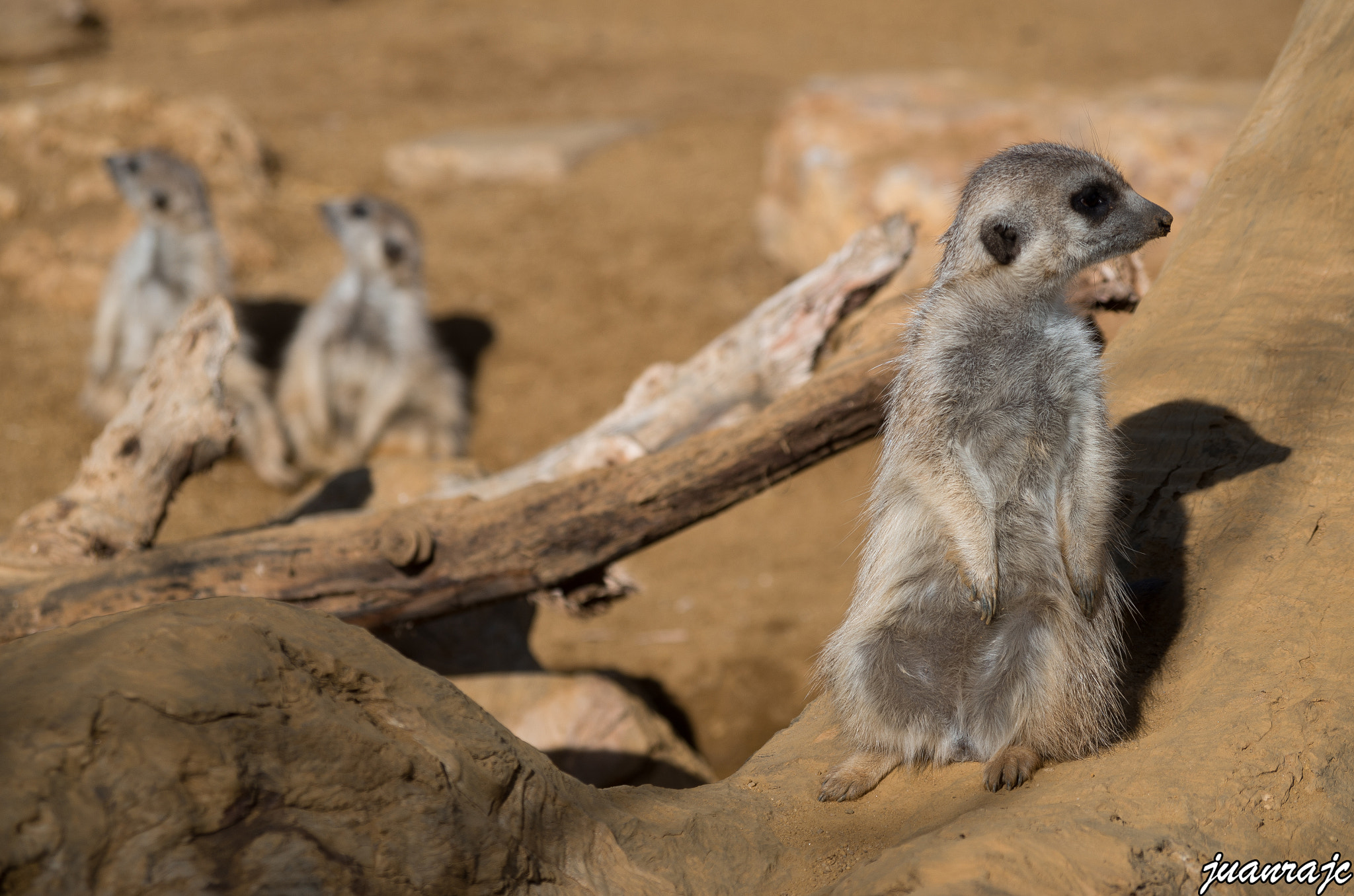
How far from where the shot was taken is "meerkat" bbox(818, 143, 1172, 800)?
1908mm

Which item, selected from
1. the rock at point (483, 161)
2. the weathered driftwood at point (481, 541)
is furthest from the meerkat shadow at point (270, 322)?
the weathered driftwood at point (481, 541)

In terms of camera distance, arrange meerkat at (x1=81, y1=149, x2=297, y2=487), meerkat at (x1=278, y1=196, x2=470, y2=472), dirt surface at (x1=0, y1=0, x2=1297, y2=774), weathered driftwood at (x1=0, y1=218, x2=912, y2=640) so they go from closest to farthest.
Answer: weathered driftwood at (x1=0, y1=218, x2=912, y2=640), dirt surface at (x1=0, y1=0, x2=1297, y2=774), meerkat at (x1=81, y1=149, x2=297, y2=487), meerkat at (x1=278, y1=196, x2=470, y2=472)

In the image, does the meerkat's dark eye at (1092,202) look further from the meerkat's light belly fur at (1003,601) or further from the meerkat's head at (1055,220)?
the meerkat's light belly fur at (1003,601)

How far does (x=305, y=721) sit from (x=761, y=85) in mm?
9858

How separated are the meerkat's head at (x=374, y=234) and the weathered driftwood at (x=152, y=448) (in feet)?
9.26

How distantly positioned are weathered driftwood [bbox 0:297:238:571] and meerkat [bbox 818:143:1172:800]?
7.63 ft

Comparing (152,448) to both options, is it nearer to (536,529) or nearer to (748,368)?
(536,529)

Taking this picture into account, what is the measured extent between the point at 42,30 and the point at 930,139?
9750 mm

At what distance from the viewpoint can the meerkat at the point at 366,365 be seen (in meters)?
6.17

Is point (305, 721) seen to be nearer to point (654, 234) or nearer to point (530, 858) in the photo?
point (530, 858)

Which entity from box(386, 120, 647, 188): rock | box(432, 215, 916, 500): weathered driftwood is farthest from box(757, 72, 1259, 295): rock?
box(386, 120, 647, 188): rock

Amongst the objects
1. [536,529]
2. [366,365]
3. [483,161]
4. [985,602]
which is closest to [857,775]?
[985,602]

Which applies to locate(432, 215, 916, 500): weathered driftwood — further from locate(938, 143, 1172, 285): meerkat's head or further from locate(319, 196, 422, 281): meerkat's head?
locate(319, 196, 422, 281): meerkat's head

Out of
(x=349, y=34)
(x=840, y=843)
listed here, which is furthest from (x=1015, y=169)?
(x=349, y=34)
